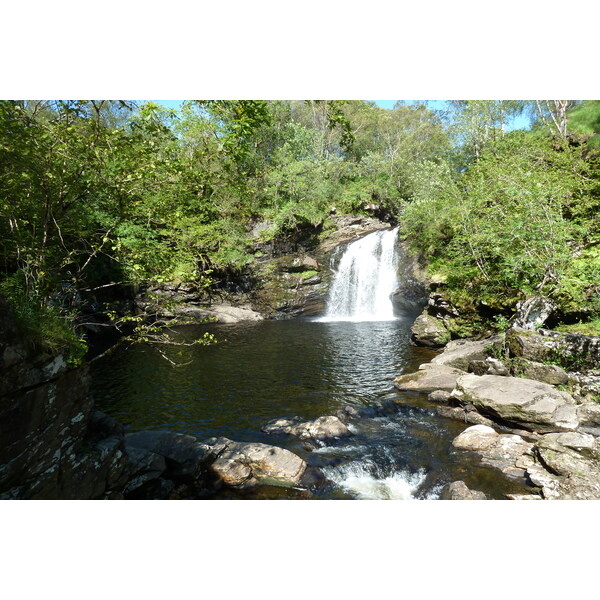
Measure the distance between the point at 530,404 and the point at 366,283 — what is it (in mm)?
20551

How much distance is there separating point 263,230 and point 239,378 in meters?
22.0

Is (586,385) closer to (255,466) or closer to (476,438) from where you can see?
(476,438)

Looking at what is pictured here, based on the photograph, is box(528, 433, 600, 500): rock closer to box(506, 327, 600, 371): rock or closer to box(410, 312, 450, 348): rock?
box(506, 327, 600, 371): rock

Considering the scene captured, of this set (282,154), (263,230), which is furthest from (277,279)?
(282,154)

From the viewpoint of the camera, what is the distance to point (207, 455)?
24.1 ft

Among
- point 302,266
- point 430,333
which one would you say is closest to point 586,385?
point 430,333

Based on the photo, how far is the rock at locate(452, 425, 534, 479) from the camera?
7074 mm

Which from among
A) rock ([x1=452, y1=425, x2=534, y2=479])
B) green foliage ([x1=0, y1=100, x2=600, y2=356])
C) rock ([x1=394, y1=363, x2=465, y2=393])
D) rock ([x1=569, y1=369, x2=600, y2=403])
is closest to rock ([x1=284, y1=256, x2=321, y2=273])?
green foliage ([x1=0, y1=100, x2=600, y2=356])

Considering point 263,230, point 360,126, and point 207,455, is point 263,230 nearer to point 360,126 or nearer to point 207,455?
point 360,126

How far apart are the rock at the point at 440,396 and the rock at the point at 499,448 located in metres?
2.13

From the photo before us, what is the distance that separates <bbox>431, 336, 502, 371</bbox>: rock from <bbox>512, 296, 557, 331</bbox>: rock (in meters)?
0.92

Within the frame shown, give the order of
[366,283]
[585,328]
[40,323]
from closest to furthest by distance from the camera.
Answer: [40,323], [585,328], [366,283]

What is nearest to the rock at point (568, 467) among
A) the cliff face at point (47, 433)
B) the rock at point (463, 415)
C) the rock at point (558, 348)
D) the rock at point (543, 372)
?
the rock at point (463, 415)

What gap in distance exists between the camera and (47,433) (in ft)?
14.4
